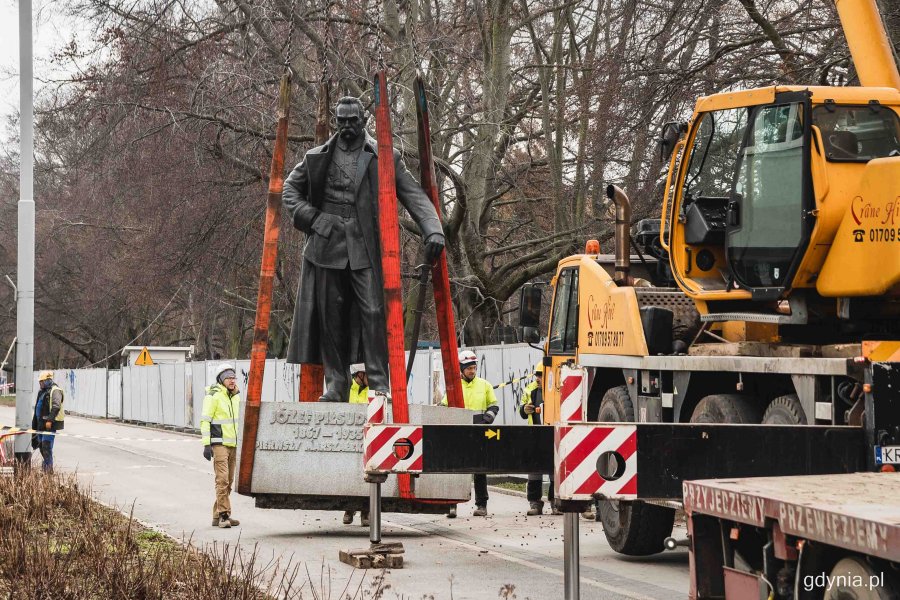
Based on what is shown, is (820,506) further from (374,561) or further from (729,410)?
(374,561)

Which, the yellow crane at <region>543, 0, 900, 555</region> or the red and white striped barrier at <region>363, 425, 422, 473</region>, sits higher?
the yellow crane at <region>543, 0, 900, 555</region>

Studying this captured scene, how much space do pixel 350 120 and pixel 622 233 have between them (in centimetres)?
298

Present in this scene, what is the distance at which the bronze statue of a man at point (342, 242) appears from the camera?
556 inches

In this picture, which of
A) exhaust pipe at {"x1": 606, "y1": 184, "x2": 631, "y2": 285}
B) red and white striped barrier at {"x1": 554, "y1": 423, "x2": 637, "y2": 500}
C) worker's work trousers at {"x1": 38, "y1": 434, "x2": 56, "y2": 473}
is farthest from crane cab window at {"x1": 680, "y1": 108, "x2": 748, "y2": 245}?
worker's work trousers at {"x1": 38, "y1": 434, "x2": 56, "y2": 473}

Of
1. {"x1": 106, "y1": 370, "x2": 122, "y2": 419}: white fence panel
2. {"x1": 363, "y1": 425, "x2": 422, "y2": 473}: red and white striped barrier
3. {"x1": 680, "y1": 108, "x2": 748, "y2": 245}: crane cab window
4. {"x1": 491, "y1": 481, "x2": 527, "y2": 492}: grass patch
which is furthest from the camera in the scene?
{"x1": 106, "y1": 370, "x2": 122, "y2": 419}: white fence panel

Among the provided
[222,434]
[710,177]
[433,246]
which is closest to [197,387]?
[222,434]

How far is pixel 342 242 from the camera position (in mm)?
14133

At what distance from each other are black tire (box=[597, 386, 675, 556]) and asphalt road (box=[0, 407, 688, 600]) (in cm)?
13

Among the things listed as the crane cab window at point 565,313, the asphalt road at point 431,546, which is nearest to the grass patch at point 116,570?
the asphalt road at point 431,546

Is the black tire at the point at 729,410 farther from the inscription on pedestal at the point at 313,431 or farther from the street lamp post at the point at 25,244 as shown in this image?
the street lamp post at the point at 25,244

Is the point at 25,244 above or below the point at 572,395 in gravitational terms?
above

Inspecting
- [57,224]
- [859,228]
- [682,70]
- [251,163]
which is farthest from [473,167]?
[57,224]

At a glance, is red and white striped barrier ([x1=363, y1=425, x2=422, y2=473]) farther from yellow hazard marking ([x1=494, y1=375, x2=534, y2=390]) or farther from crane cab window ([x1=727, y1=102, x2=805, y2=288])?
yellow hazard marking ([x1=494, y1=375, x2=534, y2=390])

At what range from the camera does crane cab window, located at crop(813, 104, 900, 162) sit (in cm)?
1035
